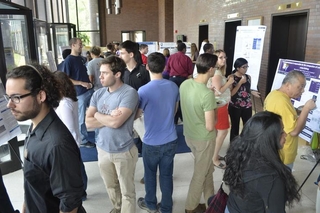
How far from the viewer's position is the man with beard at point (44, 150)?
4.01 ft

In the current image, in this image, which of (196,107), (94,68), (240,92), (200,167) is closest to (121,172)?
(200,167)

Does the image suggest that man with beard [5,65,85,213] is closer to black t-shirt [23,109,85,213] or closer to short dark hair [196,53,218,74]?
black t-shirt [23,109,85,213]

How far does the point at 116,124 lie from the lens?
2.08 metres

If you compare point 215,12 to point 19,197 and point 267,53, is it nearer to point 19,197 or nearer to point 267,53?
point 267,53

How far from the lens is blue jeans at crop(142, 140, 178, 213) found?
242 centimetres

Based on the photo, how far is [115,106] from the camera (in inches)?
84.3

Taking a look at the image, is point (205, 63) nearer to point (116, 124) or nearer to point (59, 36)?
point (116, 124)

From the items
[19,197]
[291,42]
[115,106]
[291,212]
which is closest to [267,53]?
[291,42]

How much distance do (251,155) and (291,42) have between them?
5.05 m

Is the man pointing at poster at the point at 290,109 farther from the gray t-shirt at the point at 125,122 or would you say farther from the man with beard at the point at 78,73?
the man with beard at the point at 78,73

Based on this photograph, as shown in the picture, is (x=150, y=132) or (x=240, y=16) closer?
(x=150, y=132)

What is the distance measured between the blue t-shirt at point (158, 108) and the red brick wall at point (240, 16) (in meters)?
3.30

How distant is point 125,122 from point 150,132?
0.99ft

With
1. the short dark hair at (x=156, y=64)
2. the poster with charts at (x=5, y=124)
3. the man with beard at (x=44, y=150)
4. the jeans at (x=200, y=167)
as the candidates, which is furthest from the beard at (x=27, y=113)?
the poster with charts at (x=5, y=124)
